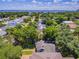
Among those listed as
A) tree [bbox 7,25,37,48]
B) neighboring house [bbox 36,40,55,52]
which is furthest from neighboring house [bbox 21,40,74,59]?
tree [bbox 7,25,37,48]

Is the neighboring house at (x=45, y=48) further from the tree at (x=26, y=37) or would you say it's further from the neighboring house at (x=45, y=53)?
the tree at (x=26, y=37)

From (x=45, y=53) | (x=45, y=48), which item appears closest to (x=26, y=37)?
(x=45, y=48)

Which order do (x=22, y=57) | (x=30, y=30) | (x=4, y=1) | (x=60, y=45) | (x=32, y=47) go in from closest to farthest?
1. (x=22, y=57)
2. (x=60, y=45)
3. (x=32, y=47)
4. (x=30, y=30)
5. (x=4, y=1)

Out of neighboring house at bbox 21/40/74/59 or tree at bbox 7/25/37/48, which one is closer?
neighboring house at bbox 21/40/74/59

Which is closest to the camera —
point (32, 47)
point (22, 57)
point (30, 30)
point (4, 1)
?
point (22, 57)

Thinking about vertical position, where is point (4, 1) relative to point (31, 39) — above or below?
below

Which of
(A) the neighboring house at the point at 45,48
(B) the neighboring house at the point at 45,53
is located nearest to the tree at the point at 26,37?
(B) the neighboring house at the point at 45,53

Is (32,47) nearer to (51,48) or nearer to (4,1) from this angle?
(51,48)

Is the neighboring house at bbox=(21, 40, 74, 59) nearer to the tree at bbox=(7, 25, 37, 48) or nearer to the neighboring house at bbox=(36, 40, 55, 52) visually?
the neighboring house at bbox=(36, 40, 55, 52)

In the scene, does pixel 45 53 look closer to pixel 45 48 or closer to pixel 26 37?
pixel 45 48

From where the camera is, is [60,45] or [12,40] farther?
[12,40]

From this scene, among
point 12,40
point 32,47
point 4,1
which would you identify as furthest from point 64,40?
point 4,1
